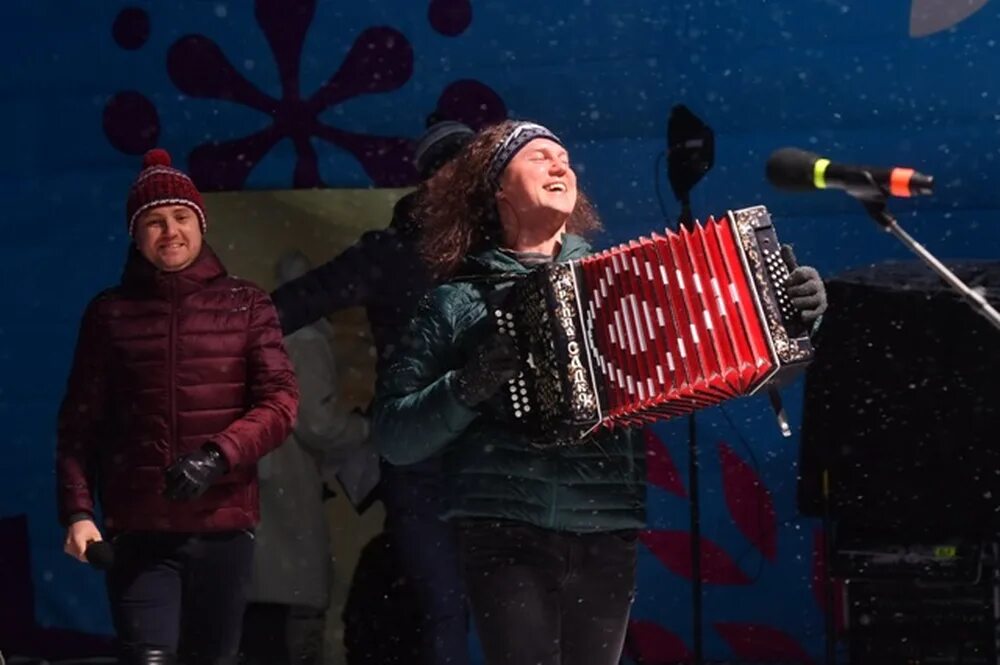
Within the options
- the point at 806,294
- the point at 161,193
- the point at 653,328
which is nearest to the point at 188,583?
the point at 161,193

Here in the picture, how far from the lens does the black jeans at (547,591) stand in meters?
3.60

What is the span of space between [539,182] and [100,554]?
1414mm

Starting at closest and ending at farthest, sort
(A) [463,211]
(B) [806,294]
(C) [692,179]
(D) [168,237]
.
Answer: (B) [806,294], (A) [463,211], (D) [168,237], (C) [692,179]

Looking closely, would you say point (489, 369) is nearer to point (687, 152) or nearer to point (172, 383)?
point (172, 383)

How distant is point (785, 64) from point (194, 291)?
2.49 meters

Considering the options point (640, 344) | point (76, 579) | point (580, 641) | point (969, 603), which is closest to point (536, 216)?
point (640, 344)

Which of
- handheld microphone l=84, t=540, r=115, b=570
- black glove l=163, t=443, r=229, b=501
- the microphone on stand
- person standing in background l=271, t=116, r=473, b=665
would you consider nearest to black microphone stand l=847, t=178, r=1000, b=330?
black glove l=163, t=443, r=229, b=501

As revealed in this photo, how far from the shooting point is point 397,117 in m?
6.50

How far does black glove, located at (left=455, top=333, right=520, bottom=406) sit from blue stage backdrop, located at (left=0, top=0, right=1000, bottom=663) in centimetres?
278

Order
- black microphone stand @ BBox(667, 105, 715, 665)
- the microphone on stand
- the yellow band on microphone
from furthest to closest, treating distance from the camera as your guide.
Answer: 1. the microphone on stand
2. black microphone stand @ BBox(667, 105, 715, 665)
3. the yellow band on microphone

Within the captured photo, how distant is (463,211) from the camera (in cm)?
400

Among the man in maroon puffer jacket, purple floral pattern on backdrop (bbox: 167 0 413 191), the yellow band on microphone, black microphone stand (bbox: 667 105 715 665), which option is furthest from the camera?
purple floral pattern on backdrop (bbox: 167 0 413 191)

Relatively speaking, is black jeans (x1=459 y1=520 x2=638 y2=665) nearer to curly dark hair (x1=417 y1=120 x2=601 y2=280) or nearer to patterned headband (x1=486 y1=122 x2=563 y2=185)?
curly dark hair (x1=417 y1=120 x2=601 y2=280)

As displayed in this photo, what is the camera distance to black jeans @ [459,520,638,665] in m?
3.60
